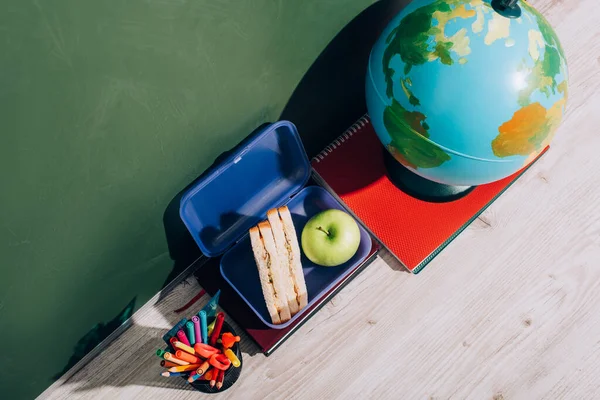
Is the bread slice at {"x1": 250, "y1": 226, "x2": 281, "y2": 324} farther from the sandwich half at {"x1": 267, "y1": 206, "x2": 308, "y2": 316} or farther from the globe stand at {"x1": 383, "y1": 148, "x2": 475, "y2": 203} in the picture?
the globe stand at {"x1": 383, "y1": 148, "x2": 475, "y2": 203}

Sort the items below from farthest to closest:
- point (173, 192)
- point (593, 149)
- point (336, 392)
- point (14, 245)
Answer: point (593, 149) → point (336, 392) → point (173, 192) → point (14, 245)

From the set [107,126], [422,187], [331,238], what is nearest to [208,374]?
[331,238]

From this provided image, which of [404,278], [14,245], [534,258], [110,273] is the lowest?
[534,258]

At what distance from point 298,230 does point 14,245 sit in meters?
0.53

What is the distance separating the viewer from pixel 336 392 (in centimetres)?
98

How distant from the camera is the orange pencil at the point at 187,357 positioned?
2.60 feet

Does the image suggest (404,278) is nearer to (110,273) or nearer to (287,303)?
(287,303)

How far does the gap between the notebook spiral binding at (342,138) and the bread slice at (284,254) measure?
0.77 ft

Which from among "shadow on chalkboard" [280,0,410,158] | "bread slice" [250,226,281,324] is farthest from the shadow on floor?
"bread slice" [250,226,281,324]

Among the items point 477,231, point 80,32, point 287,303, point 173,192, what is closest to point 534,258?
point 477,231

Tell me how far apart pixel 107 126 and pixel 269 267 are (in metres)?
0.39

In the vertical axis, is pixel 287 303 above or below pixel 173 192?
below

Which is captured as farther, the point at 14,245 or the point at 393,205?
the point at 393,205

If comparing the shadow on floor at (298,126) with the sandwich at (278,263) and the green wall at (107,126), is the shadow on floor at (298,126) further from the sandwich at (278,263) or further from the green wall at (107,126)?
the sandwich at (278,263)
